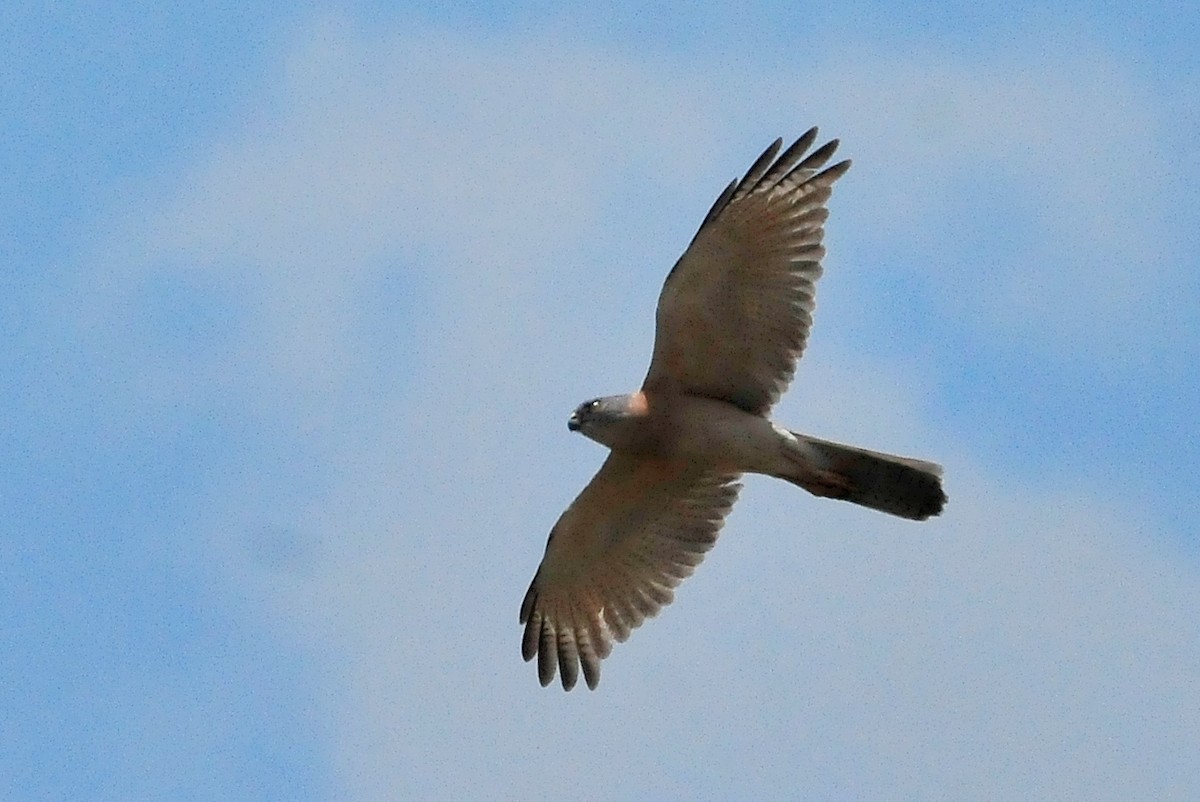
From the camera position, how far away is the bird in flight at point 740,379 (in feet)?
41.4

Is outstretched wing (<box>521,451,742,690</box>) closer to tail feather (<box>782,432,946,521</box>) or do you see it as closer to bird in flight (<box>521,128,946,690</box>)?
bird in flight (<box>521,128,946,690</box>)

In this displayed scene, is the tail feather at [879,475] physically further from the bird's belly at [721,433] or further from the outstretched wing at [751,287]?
the outstretched wing at [751,287]

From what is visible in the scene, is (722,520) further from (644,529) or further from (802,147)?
(802,147)

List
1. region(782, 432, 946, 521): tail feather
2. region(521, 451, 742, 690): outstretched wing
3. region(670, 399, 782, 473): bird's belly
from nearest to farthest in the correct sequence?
region(782, 432, 946, 521): tail feather → region(670, 399, 782, 473): bird's belly → region(521, 451, 742, 690): outstretched wing

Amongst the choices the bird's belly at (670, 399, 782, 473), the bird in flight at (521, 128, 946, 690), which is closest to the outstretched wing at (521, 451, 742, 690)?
the bird in flight at (521, 128, 946, 690)

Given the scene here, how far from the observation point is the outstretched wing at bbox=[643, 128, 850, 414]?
494 inches

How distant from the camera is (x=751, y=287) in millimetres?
12688

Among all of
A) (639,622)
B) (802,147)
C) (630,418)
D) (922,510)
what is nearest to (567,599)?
(639,622)

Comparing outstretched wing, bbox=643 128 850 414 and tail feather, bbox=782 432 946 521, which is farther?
tail feather, bbox=782 432 946 521

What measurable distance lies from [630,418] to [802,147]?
6.55 ft

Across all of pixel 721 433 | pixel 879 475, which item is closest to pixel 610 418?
pixel 721 433

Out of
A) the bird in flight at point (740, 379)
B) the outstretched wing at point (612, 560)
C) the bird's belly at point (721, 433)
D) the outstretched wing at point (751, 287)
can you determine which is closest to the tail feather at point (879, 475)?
the bird in flight at point (740, 379)

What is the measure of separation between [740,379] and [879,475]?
1.07m

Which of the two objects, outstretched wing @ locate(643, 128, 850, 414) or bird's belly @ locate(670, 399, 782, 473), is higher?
outstretched wing @ locate(643, 128, 850, 414)
